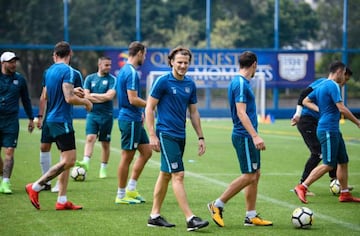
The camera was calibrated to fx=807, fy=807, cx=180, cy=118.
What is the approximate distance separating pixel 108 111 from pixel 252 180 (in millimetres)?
6120

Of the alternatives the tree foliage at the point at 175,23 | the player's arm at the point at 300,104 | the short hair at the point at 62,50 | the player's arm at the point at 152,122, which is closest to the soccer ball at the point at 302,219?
the player's arm at the point at 152,122

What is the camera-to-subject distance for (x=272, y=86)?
41.1 meters

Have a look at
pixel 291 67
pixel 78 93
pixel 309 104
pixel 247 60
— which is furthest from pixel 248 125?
pixel 291 67

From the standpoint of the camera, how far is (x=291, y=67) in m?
41.1

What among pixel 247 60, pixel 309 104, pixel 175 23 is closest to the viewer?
pixel 247 60

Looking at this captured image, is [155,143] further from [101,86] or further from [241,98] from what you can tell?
[101,86]

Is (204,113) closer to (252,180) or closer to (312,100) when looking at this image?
(312,100)

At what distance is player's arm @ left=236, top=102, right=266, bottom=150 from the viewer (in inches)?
355

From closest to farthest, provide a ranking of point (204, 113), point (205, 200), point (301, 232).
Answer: point (301, 232) → point (205, 200) → point (204, 113)

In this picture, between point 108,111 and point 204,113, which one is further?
point 204,113

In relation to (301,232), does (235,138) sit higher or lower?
higher

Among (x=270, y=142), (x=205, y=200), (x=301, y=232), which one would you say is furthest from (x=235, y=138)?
(x=270, y=142)

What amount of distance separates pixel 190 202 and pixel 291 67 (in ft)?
100


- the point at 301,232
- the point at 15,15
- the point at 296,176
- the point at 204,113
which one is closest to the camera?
the point at 301,232
